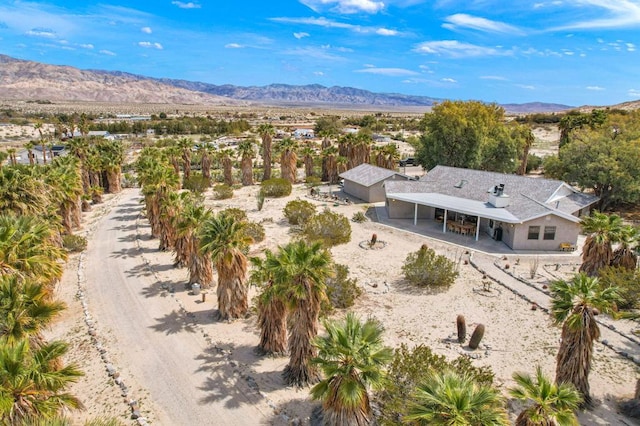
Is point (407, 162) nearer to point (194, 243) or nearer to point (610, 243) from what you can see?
point (610, 243)

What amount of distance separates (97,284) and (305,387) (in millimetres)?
15883

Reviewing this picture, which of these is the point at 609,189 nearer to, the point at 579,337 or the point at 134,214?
the point at 579,337

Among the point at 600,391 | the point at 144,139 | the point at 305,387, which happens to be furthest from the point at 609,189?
the point at 144,139

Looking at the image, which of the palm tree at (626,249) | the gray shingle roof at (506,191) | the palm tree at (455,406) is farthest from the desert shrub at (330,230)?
the palm tree at (455,406)

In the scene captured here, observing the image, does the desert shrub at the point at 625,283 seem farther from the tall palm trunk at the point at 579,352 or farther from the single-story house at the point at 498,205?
the tall palm trunk at the point at 579,352

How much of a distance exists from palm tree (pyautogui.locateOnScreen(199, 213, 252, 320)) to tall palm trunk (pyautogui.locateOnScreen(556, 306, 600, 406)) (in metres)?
13.0

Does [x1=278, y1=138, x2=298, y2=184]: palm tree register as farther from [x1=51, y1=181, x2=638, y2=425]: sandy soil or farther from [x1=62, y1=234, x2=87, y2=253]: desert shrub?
[x1=62, y1=234, x2=87, y2=253]: desert shrub

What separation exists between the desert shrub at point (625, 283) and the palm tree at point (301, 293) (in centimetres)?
1458

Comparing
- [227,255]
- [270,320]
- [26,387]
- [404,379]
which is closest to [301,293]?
[270,320]

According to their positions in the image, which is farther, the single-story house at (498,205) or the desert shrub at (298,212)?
the desert shrub at (298,212)

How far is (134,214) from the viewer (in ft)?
132

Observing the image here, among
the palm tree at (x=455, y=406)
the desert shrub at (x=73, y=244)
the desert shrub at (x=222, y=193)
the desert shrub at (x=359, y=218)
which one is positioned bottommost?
the desert shrub at (x=73, y=244)

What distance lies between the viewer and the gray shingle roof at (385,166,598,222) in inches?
1163

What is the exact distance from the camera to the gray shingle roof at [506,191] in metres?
29.5
